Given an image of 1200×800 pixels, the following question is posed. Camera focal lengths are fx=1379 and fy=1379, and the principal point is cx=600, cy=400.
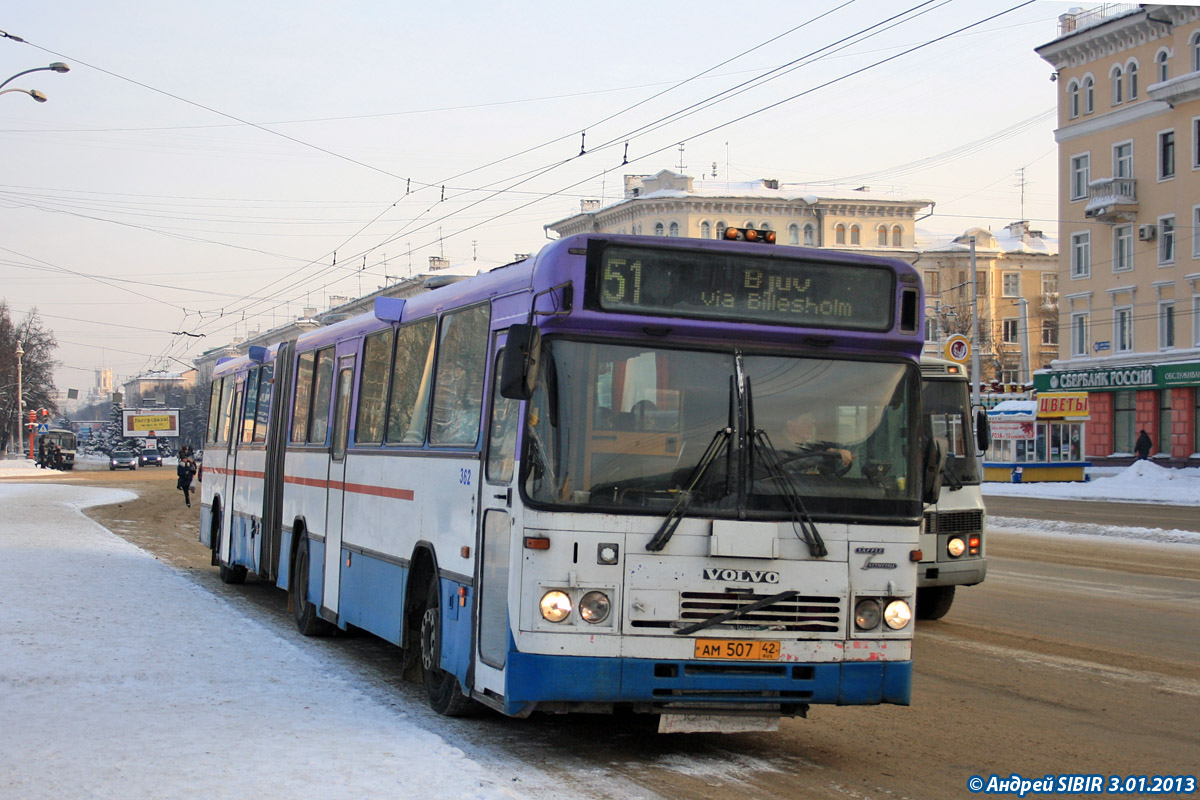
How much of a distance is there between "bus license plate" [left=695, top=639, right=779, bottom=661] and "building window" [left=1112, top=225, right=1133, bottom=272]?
5356cm

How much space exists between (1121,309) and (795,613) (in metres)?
53.7

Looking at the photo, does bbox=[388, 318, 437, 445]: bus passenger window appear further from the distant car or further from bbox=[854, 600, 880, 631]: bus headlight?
the distant car

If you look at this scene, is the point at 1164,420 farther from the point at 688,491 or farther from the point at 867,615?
the point at 688,491

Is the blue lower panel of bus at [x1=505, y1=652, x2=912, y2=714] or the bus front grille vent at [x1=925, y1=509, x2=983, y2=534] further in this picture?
the bus front grille vent at [x1=925, y1=509, x2=983, y2=534]

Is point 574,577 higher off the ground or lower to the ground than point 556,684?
higher

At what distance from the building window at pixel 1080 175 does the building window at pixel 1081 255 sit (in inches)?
67.7

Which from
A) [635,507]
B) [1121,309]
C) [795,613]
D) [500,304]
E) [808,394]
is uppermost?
[1121,309]

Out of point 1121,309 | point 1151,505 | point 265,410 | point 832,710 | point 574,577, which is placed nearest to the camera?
point 574,577

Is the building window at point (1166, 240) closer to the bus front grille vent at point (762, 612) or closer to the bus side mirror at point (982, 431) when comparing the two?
the bus side mirror at point (982, 431)

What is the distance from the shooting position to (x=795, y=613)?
23.8 feet

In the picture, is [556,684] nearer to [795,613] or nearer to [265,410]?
[795,613]

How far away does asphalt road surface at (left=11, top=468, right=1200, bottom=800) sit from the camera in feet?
23.3

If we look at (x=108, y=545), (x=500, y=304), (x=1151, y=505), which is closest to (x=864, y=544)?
(x=500, y=304)

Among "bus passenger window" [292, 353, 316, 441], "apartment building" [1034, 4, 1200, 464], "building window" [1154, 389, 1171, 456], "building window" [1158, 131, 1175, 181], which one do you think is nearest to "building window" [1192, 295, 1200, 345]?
"apartment building" [1034, 4, 1200, 464]
